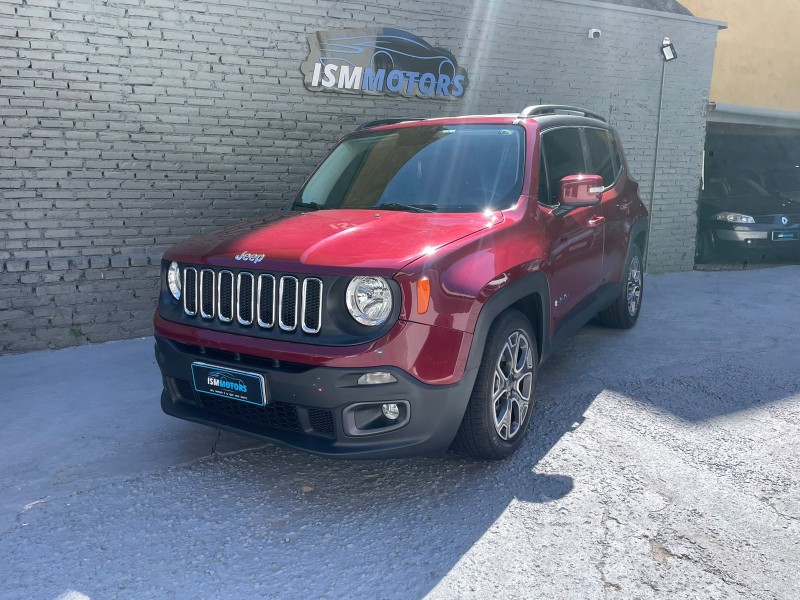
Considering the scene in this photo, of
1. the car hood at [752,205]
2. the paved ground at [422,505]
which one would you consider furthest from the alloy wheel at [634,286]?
the car hood at [752,205]

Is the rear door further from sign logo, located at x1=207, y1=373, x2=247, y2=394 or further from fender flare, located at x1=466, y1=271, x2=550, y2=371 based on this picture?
sign logo, located at x1=207, y1=373, x2=247, y2=394

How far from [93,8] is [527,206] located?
4228 millimetres

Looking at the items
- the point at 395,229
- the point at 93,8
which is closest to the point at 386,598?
the point at 395,229

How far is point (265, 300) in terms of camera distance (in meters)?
3.39

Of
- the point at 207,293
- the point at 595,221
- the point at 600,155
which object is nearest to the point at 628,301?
the point at 600,155

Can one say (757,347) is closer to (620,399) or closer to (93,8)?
(620,399)

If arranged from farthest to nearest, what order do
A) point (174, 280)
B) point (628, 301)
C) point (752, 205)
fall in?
point (752, 205)
point (628, 301)
point (174, 280)

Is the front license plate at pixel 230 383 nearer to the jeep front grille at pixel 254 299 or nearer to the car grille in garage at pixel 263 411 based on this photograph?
the car grille in garage at pixel 263 411

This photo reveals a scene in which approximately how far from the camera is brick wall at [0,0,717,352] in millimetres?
5906

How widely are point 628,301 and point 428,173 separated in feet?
9.73

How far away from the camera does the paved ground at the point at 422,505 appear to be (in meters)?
2.84

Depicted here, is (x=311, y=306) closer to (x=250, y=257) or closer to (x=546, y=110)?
(x=250, y=257)

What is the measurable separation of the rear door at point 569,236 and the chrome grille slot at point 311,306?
165cm

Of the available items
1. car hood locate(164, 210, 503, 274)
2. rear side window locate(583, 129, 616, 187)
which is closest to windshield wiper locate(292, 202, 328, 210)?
car hood locate(164, 210, 503, 274)
